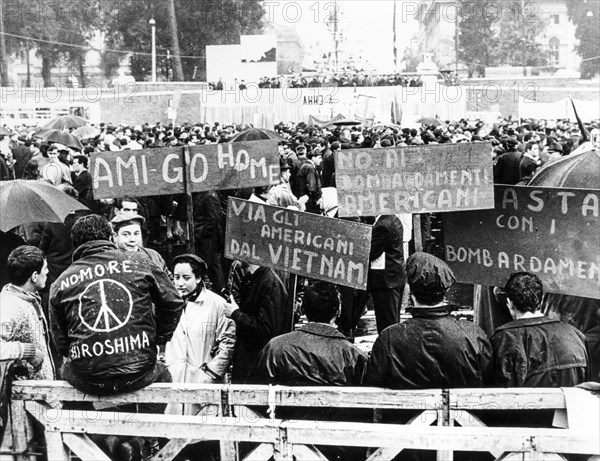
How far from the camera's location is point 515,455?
119 inches

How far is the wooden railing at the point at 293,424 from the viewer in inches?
119

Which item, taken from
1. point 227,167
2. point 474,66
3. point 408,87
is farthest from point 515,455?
point 474,66

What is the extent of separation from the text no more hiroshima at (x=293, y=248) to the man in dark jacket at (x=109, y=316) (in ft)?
3.06

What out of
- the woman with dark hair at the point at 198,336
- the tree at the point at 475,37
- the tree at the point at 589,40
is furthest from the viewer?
the tree at the point at 589,40

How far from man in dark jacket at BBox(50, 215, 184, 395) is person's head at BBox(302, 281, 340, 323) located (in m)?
0.62

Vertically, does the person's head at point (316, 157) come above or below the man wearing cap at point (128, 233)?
above

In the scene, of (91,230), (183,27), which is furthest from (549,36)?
(91,230)

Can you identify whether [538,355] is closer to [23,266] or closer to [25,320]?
[25,320]

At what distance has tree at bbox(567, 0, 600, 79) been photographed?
61978 mm

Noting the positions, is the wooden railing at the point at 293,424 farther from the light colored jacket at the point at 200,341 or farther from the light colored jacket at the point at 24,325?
the light colored jacket at the point at 200,341

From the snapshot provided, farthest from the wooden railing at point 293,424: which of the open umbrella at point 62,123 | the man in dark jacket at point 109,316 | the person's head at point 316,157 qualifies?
the open umbrella at point 62,123

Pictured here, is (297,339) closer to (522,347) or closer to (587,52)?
(522,347)

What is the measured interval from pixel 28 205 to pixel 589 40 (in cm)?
6281

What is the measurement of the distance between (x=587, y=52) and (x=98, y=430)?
6567 centimetres
